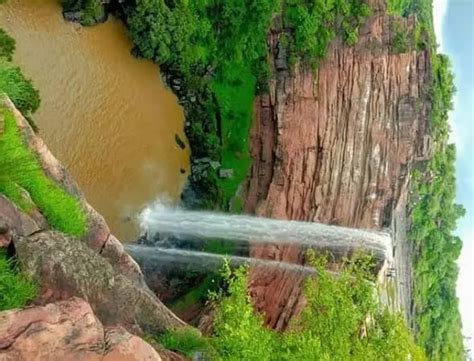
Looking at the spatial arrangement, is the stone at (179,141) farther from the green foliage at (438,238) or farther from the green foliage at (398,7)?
the green foliage at (398,7)

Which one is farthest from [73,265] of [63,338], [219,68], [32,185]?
[219,68]

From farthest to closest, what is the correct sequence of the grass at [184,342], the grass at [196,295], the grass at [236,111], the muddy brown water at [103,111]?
the grass at [236,111] → the grass at [196,295] → the muddy brown water at [103,111] → the grass at [184,342]

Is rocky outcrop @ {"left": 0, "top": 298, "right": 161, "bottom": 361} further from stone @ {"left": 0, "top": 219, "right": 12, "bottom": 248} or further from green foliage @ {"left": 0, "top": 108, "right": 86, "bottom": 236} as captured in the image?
green foliage @ {"left": 0, "top": 108, "right": 86, "bottom": 236}

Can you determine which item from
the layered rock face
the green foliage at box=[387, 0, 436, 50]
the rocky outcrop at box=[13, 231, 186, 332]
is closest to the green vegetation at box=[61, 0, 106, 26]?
the layered rock face

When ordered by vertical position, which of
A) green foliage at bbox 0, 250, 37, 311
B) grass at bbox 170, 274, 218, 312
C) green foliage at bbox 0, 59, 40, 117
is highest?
green foliage at bbox 0, 59, 40, 117

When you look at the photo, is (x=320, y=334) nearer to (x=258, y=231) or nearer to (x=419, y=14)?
(x=258, y=231)

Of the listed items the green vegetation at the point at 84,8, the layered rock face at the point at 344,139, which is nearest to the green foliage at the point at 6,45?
the green vegetation at the point at 84,8
